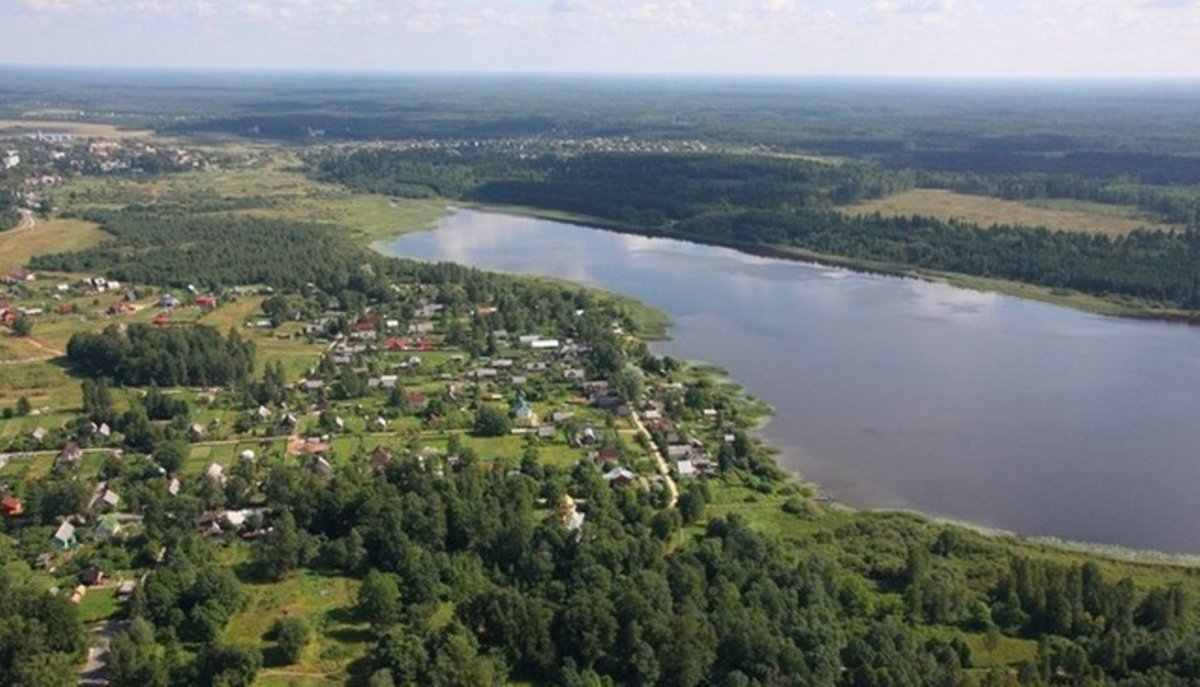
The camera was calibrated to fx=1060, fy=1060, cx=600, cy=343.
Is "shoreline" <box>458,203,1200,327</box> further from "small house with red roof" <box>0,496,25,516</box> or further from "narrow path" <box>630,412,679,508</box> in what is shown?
"small house with red roof" <box>0,496,25,516</box>

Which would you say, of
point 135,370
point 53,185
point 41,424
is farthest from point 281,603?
point 53,185

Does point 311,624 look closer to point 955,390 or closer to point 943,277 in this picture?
point 955,390

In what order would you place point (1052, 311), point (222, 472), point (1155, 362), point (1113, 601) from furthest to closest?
point (1052, 311) → point (1155, 362) → point (222, 472) → point (1113, 601)

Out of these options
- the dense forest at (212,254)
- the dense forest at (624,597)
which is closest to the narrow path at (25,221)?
the dense forest at (212,254)

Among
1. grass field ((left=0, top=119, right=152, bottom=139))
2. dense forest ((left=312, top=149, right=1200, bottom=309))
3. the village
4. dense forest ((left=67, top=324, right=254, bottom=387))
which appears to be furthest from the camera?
grass field ((left=0, top=119, right=152, bottom=139))

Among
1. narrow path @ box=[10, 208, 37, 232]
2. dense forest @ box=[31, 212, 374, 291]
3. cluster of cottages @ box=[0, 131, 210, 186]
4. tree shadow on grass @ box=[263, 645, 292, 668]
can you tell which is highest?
cluster of cottages @ box=[0, 131, 210, 186]

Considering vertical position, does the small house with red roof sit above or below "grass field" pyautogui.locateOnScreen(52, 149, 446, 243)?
below

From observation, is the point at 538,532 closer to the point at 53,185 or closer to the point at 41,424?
the point at 41,424

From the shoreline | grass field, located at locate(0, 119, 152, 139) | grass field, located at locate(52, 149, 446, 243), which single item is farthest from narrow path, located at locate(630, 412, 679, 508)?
grass field, located at locate(0, 119, 152, 139)
